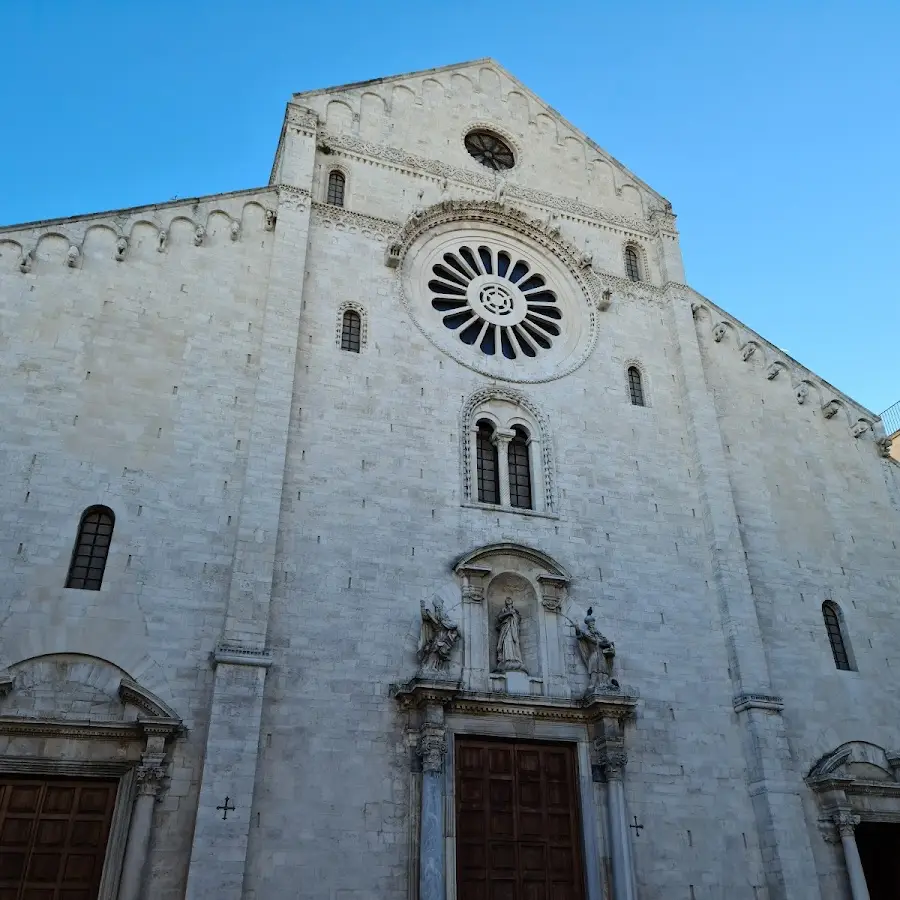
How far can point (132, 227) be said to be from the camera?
16.7 metres

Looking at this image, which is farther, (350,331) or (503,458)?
(350,331)

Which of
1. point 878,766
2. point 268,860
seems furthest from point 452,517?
point 878,766

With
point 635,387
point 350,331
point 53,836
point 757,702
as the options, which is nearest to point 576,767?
point 757,702

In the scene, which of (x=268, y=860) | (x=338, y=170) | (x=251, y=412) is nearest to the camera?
(x=268, y=860)

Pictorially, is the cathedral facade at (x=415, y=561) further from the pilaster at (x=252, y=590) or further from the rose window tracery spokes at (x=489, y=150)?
the rose window tracery spokes at (x=489, y=150)

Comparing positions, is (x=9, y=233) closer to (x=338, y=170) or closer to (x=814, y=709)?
(x=338, y=170)

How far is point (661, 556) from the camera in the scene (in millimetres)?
17203

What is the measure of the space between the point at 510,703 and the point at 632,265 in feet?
39.6

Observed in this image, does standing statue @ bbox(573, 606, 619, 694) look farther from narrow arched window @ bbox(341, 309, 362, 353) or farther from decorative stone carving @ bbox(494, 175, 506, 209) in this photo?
A: decorative stone carving @ bbox(494, 175, 506, 209)

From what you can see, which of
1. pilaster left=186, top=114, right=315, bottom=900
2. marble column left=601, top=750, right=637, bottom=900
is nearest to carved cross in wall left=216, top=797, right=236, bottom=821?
pilaster left=186, top=114, right=315, bottom=900

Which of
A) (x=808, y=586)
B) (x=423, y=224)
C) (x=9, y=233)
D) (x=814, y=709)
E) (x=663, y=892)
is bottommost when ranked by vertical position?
(x=663, y=892)

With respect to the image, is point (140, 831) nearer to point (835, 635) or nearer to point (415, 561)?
point (415, 561)

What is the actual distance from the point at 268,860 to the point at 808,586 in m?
12.1

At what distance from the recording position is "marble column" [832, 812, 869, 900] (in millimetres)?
14769
